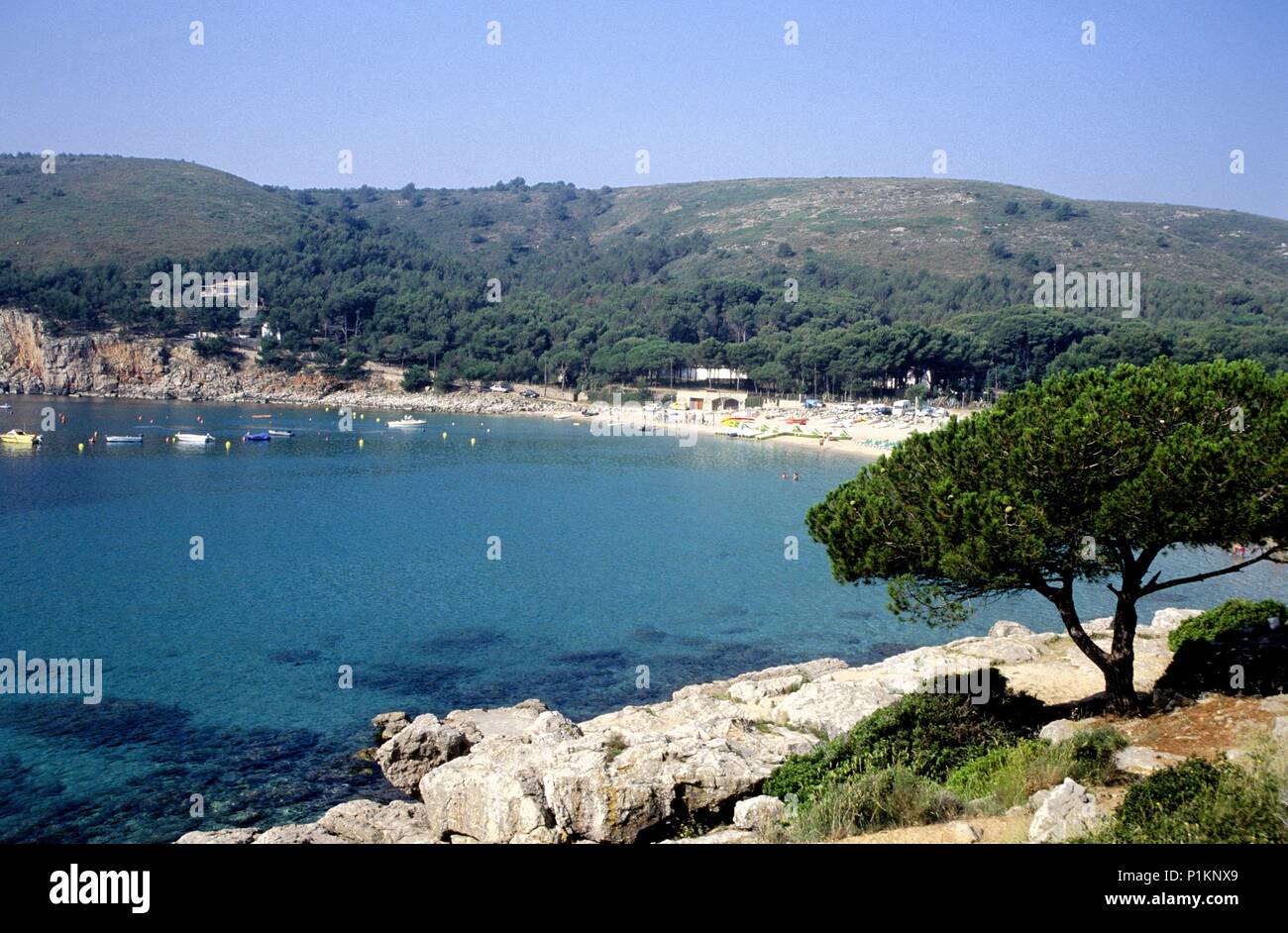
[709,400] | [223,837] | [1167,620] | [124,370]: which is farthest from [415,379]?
Result: [223,837]

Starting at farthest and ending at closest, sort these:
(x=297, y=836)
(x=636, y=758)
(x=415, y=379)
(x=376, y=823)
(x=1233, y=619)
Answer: (x=415, y=379)
(x=1233, y=619)
(x=376, y=823)
(x=636, y=758)
(x=297, y=836)

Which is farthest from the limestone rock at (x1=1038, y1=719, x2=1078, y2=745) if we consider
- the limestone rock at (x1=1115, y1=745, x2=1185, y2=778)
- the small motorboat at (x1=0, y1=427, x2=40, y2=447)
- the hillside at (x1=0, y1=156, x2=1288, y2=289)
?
the hillside at (x1=0, y1=156, x2=1288, y2=289)

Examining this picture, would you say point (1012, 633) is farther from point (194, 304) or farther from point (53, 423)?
point (194, 304)

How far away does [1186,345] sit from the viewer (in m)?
77.6

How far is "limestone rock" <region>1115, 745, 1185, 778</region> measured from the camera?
405 inches

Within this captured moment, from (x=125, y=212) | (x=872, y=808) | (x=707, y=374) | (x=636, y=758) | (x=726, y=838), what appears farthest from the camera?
(x=125, y=212)

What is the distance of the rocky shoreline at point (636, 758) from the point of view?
36.7 ft

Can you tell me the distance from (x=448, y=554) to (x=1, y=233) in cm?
13257

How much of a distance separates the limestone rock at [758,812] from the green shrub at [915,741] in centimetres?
38

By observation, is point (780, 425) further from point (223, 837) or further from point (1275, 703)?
point (223, 837)

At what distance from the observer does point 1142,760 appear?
415 inches

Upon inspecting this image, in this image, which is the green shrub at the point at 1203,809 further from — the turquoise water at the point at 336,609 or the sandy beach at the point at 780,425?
the sandy beach at the point at 780,425

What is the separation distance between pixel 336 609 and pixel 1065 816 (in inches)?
917

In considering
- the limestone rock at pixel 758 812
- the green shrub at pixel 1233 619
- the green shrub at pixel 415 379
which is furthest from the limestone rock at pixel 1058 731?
the green shrub at pixel 415 379
